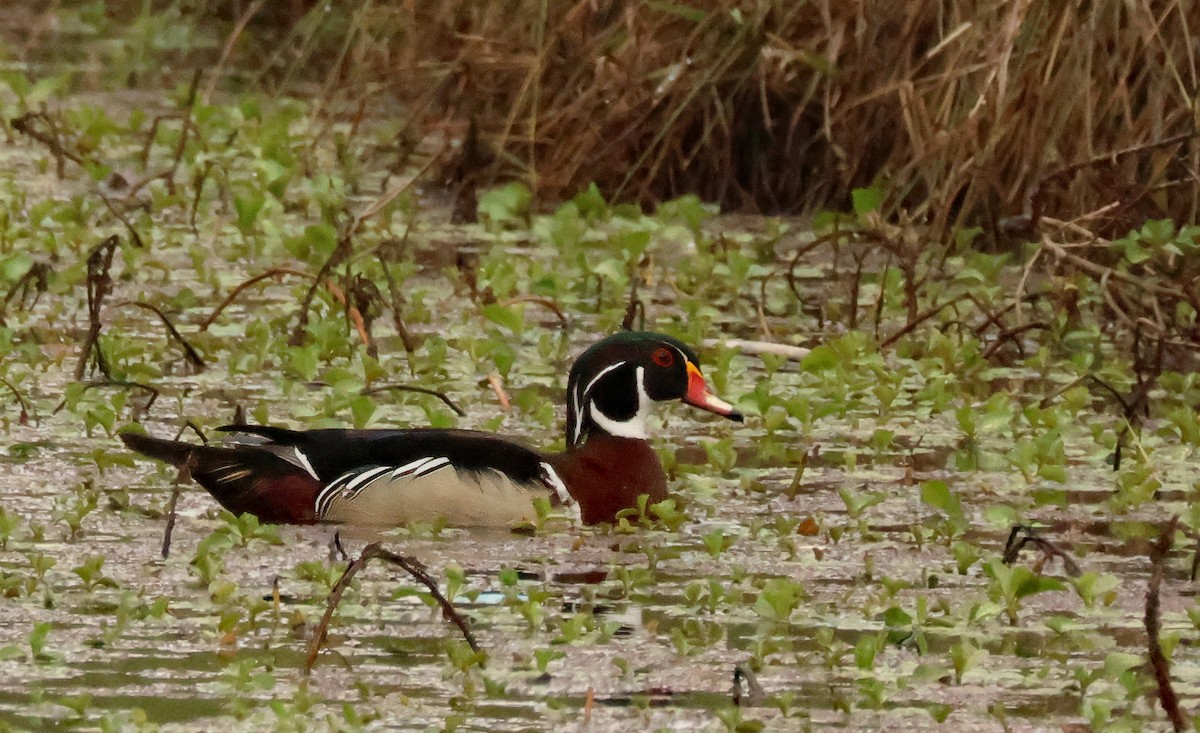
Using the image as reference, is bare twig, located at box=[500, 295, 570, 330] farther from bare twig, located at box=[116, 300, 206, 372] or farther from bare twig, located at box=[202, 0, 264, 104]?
bare twig, located at box=[202, 0, 264, 104]

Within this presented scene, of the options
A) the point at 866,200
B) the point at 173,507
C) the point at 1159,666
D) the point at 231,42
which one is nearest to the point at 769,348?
the point at 866,200

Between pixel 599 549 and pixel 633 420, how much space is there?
64 centimetres

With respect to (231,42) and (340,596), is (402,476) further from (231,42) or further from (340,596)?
(231,42)

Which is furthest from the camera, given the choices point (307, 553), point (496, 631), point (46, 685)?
point (307, 553)

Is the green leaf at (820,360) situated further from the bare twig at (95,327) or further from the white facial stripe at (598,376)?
the bare twig at (95,327)

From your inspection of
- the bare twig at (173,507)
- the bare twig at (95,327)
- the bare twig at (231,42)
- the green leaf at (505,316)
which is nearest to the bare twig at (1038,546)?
the bare twig at (173,507)

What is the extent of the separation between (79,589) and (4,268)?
3.63 metres

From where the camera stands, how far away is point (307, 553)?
253 inches

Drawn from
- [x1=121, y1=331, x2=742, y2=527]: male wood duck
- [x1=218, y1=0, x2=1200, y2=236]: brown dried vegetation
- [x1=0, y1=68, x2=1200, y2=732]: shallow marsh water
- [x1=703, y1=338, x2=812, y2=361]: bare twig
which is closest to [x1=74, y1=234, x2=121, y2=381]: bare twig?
[x1=0, y1=68, x2=1200, y2=732]: shallow marsh water

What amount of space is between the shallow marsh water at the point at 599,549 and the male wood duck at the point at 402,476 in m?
0.09

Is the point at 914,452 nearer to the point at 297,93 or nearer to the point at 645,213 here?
the point at 645,213

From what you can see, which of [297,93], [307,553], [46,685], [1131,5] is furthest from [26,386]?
[297,93]

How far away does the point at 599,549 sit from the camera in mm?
6590

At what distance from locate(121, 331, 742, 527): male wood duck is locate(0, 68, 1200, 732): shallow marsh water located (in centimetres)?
9
